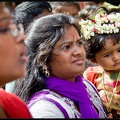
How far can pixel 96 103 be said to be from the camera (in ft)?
7.68

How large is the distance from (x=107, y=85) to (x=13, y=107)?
134 cm

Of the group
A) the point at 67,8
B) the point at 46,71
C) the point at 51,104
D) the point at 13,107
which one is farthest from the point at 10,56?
the point at 67,8

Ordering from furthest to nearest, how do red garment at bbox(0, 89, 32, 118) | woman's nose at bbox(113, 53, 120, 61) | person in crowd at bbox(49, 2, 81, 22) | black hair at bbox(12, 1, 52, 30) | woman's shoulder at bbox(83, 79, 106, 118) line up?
person in crowd at bbox(49, 2, 81, 22) → black hair at bbox(12, 1, 52, 30) → woman's nose at bbox(113, 53, 120, 61) → woman's shoulder at bbox(83, 79, 106, 118) → red garment at bbox(0, 89, 32, 118)

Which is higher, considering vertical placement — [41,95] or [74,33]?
[74,33]

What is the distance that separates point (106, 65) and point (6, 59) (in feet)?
4.65

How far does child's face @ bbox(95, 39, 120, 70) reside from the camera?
2.76 metres

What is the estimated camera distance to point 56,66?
7.22 ft

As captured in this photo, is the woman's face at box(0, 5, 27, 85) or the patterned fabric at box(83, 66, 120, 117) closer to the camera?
the woman's face at box(0, 5, 27, 85)

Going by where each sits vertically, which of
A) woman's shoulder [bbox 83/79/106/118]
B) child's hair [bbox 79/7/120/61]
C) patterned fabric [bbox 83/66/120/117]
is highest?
child's hair [bbox 79/7/120/61]

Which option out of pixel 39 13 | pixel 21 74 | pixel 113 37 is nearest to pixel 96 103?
pixel 113 37

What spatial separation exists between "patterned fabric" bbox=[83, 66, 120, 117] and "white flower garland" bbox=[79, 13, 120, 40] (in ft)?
1.12

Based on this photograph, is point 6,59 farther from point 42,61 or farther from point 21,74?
point 42,61

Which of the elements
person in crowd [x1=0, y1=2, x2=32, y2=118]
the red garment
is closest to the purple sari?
the red garment

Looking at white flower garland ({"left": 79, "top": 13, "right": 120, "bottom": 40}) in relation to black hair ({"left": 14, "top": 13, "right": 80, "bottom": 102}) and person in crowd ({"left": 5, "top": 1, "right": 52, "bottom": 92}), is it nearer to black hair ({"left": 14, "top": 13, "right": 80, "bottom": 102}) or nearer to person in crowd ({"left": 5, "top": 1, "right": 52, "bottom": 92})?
black hair ({"left": 14, "top": 13, "right": 80, "bottom": 102})
